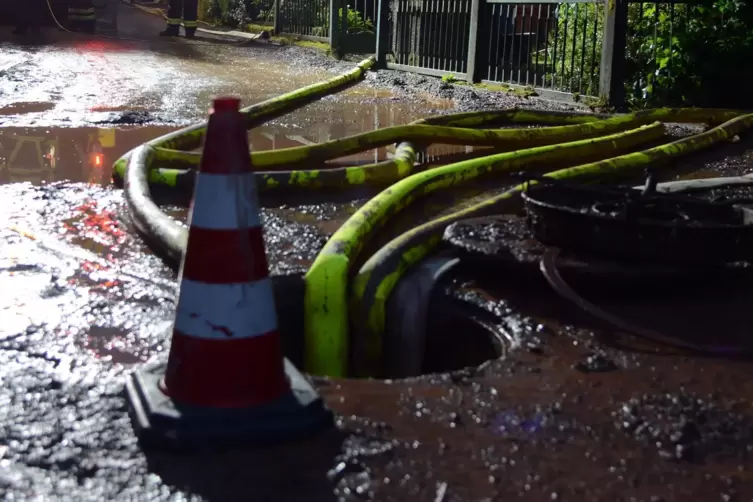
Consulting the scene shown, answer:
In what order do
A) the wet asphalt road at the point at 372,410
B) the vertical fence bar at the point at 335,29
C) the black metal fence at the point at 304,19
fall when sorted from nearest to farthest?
the wet asphalt road at the point at 372,410, the vertical fence bar at the point at 335,29, the black metal fence at the point at 304,19

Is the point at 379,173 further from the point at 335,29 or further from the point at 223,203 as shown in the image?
the point at 335,29

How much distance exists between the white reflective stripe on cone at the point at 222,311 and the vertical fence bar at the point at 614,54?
274 inches

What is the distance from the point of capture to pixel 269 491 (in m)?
1.97

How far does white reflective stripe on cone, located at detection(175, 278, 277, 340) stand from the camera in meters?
2.29

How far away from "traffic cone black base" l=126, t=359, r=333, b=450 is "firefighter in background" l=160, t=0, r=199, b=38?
62.1 feet

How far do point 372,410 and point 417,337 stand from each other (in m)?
1.05

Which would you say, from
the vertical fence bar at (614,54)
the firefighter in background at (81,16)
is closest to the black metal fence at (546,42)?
the vertical fence bar at (614,54)

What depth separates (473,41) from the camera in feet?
36.4

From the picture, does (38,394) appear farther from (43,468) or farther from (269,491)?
(269,491)

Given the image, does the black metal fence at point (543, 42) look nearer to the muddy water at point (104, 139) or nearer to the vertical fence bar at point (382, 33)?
the vertical fence bar at point (382, 33)

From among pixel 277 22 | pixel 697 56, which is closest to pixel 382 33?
pixel 697 56

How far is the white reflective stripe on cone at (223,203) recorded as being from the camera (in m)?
2.30

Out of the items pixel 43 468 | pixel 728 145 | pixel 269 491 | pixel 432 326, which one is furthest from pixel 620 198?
pixel 728 145

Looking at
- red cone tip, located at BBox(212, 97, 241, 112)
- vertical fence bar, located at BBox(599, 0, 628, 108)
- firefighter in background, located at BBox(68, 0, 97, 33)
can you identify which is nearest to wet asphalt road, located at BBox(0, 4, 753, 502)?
red cone tip, located at BBox(212, 97, 241, 112)
